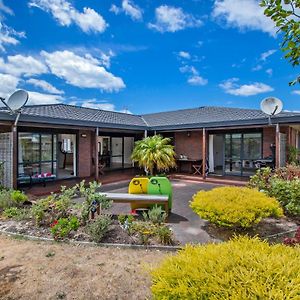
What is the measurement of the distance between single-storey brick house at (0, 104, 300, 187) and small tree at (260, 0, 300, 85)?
876cm

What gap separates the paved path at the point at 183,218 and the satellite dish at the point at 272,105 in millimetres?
4776

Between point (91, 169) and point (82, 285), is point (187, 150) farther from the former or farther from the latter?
point (82, 285)

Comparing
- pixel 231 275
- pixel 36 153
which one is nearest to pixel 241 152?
pixel 36 153

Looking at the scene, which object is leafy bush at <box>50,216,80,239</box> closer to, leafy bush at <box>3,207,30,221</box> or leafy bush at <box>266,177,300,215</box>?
leafy bush at <box>3,207,30,221</box>

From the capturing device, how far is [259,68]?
15.6 metres

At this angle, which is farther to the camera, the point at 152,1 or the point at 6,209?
the point at 152,1

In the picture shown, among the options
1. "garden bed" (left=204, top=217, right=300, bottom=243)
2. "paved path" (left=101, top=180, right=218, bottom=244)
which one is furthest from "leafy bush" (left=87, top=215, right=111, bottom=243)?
"garden bed" (left=204, top=217, right=300, bottom=243)

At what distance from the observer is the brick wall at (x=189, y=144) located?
1555 cm

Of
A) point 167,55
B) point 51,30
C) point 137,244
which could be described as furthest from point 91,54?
point 137,244

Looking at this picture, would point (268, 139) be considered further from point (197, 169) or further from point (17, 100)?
point (17, 100)

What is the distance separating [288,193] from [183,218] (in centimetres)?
311

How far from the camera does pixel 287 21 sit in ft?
8.01

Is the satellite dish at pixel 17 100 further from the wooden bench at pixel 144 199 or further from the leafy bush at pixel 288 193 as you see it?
the leafy bush at pixel 288 193

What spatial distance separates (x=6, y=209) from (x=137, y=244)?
14.4 feet
